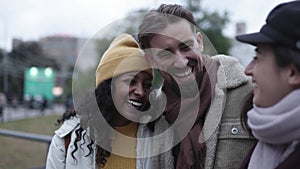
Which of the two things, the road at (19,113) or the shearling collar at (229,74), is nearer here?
the shearling collar at (229,74)

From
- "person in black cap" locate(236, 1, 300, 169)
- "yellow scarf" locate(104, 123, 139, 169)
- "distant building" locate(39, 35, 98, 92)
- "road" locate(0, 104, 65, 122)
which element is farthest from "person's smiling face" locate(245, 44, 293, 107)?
"distant building" locate(39, 35, 98, 92)

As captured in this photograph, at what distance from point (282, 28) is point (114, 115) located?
3.25ft

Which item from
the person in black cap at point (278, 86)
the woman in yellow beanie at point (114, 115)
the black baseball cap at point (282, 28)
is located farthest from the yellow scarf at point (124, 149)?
the black baseball cap at point (282, 28)

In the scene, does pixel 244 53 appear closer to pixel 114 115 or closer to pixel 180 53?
pixel 114 115

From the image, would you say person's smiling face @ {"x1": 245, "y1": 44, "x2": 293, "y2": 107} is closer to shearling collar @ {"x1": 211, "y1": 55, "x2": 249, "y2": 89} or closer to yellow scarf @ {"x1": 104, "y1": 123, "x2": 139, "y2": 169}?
shearling collar @ {"x1": 211, "y1": 55, "x2": 249, "y2": 89}

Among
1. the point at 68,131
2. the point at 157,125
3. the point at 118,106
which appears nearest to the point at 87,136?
the point at 68,131

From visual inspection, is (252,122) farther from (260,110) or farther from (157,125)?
(157,125)

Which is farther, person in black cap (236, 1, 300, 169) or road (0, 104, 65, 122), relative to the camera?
road (0, 104, 65, 122)

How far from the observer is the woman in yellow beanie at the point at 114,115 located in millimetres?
1872

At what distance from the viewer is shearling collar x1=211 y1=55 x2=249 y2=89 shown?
166cm

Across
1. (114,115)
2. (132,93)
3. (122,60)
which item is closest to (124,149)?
(114,115)

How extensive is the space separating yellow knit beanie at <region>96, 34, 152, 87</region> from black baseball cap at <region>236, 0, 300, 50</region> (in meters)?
0.67

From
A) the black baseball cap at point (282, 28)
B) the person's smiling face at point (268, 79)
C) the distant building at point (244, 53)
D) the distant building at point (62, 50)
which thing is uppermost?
the black baseball cap at point (282, 28)

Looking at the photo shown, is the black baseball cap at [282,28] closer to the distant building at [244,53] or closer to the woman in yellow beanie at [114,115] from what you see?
the distant building at [244,53]
